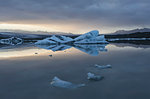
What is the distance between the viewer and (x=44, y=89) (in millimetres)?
3654

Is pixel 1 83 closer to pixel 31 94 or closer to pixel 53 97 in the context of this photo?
pixel 31 94

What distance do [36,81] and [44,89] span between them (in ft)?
2.53

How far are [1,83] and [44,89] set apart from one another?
58.9 inches

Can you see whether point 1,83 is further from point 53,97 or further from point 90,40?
point 90,40

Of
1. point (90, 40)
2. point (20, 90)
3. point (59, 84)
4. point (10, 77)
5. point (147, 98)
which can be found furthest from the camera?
point (90, 40)

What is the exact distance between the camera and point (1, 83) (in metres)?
4.20

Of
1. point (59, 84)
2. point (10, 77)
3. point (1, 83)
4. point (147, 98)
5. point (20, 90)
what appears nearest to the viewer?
point (147, 98)

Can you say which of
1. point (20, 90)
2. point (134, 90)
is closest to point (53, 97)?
point (20, 90)

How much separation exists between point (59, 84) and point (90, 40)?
24607 mm

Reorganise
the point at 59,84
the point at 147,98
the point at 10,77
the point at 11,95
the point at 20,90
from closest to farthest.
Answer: the point at 147,98 → the point at 11,95 → the point at 20,90 → the point at 59,84 → the point at 10,77

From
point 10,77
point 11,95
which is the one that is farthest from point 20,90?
point 10,77

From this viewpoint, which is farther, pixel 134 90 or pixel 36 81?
pixel 36 81

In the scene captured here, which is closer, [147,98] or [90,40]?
[147,98]

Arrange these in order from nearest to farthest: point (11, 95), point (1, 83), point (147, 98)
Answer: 1. point (147, 98)
2. point (11, 95)
3. point (1, 83)
